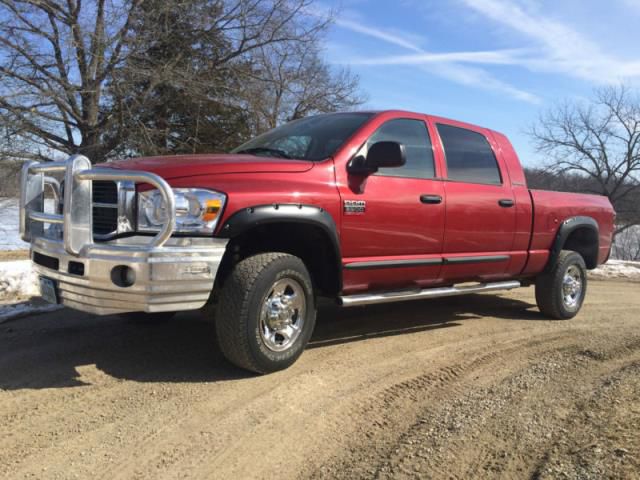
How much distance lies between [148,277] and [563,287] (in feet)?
16.0

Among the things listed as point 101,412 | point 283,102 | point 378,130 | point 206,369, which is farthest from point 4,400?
point 283,102

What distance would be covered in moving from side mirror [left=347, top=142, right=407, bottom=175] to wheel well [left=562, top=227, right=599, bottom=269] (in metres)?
3.52

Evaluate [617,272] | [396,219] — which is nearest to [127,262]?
[396,219]

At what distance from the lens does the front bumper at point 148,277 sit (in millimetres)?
3076

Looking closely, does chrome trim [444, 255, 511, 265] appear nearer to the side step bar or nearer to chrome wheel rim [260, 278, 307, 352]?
the side step bar

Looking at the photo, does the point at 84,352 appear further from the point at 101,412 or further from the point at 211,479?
the point at 211,479

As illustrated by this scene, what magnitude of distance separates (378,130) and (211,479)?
300 centimetres

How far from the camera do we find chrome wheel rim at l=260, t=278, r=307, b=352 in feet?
11.9

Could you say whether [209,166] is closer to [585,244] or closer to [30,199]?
[30,199]

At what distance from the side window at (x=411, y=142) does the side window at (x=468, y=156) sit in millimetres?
247

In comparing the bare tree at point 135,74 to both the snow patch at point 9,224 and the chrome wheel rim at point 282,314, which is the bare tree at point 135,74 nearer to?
the snow patch at point 9,224

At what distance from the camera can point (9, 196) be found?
14.2 meters

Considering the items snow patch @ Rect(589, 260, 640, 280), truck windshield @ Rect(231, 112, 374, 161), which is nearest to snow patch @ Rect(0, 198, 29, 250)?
truck windshield @ Rect(231, 112, 374, 161)

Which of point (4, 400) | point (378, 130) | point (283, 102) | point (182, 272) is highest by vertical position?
point (283, 102)
